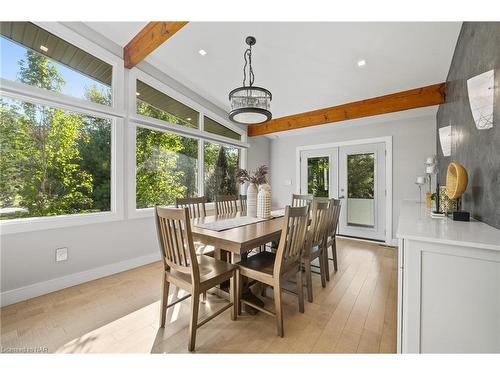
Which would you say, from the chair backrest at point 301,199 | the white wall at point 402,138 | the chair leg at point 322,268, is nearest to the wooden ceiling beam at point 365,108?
the white wall at point 402,138

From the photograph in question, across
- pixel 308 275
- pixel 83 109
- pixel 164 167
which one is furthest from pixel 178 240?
pixel 164 167

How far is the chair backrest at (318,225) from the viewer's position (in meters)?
2.15

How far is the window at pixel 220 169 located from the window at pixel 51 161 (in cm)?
174

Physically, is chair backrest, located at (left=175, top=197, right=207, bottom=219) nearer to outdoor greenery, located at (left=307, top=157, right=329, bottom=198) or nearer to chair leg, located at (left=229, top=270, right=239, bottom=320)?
chair leg, located at (left=229, top=270, right=239, bottom=320)

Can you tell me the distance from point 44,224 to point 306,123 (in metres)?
4.15

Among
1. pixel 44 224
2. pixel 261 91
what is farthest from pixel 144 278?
pixel 261 91

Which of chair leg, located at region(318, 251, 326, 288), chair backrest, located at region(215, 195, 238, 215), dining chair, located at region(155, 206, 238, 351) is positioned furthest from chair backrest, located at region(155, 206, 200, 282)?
chair leg, located at region(318, 251, 326, 288)

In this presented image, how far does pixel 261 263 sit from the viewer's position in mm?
1923

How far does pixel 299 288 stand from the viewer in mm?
1937

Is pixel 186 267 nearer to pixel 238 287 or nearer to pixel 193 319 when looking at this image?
pixel 193 319

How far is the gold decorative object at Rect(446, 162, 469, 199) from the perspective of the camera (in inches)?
59.6

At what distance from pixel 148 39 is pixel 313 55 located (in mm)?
2005

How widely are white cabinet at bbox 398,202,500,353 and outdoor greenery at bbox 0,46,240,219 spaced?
3.17m

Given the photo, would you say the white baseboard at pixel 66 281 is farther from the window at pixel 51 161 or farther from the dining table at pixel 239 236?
the dining table at pixel 239 236
